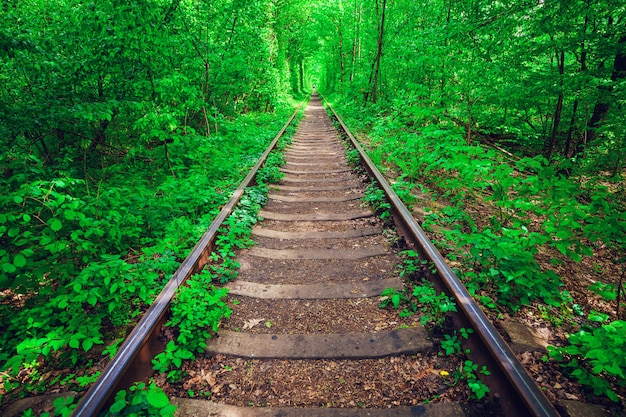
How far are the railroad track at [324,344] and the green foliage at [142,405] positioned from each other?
0.26 ft

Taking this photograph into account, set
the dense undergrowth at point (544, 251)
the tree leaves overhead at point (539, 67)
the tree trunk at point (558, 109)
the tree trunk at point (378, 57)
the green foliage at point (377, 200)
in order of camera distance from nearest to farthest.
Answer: the dense undergrowth at point (544, 251) < the green foliage at point (377, 200) < the tree leaves overhead at point (539, 67) < the tree trunk at point (558, 109) < the tree trunk at point (378, 57)

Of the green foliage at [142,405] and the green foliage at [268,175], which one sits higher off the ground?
the green foliage at [268,175]

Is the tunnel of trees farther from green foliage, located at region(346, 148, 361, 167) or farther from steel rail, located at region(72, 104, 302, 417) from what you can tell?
green foliage, located at region(346, 148, 361, 167)

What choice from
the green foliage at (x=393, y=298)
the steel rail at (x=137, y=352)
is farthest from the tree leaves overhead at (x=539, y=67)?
the steel rail at (x=137, y=352)

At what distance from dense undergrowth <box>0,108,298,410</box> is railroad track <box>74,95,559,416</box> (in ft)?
1.13

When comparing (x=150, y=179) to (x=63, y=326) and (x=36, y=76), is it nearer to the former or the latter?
(x=36, y=76)

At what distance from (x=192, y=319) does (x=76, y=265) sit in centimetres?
159

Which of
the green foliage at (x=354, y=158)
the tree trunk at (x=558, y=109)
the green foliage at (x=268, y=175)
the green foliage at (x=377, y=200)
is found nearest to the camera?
the green foliage at (x=377, y=200)

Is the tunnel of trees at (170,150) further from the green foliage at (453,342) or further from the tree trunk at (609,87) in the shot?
the green foliage at (453,342)

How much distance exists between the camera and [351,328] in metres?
2.49

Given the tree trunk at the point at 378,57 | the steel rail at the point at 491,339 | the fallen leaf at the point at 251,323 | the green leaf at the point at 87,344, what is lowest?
the fallen leaf at the point at 251,323

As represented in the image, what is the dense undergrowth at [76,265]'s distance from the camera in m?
2.13

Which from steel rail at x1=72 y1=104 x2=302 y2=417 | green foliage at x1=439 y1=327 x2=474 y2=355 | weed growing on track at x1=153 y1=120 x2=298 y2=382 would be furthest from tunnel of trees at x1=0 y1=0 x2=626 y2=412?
green foliage at x1=439 y1=327 x2=474 y2=355

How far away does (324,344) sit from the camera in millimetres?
2334
